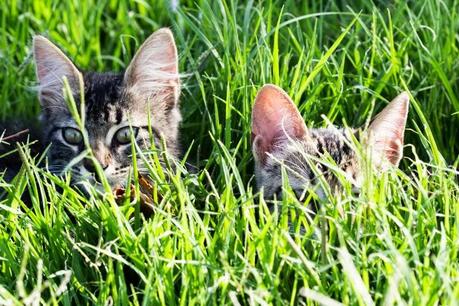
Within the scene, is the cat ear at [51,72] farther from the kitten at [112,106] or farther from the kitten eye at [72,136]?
the kitten eye at [72,136]

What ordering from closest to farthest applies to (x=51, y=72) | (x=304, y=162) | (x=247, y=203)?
(x=247, y=203), (x=304, y=162), (x=51, y=72)

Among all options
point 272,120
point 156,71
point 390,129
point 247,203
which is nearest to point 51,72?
point 156,71

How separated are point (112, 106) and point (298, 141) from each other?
2.69 feet

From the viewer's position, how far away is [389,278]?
2.41 m

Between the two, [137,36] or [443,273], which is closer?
[443,273]

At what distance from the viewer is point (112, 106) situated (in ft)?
11.7

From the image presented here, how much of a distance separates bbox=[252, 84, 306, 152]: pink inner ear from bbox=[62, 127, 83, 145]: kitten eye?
2.41ft

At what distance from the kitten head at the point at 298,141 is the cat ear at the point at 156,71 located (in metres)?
0.56

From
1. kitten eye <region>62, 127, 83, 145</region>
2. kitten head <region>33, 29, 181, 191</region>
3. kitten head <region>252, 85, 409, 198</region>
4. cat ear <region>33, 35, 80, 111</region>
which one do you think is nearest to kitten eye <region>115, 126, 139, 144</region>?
kitten head <region>33, 29, 181, 191</region>

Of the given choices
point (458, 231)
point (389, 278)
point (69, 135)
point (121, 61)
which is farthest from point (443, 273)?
point (121, 61)

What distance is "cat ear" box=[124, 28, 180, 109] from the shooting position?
11.8 feet

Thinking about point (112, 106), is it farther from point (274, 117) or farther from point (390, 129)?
point (390, 129)

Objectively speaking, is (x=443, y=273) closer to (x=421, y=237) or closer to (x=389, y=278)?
(x=389, y=278)

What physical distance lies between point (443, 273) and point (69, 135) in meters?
1.77
